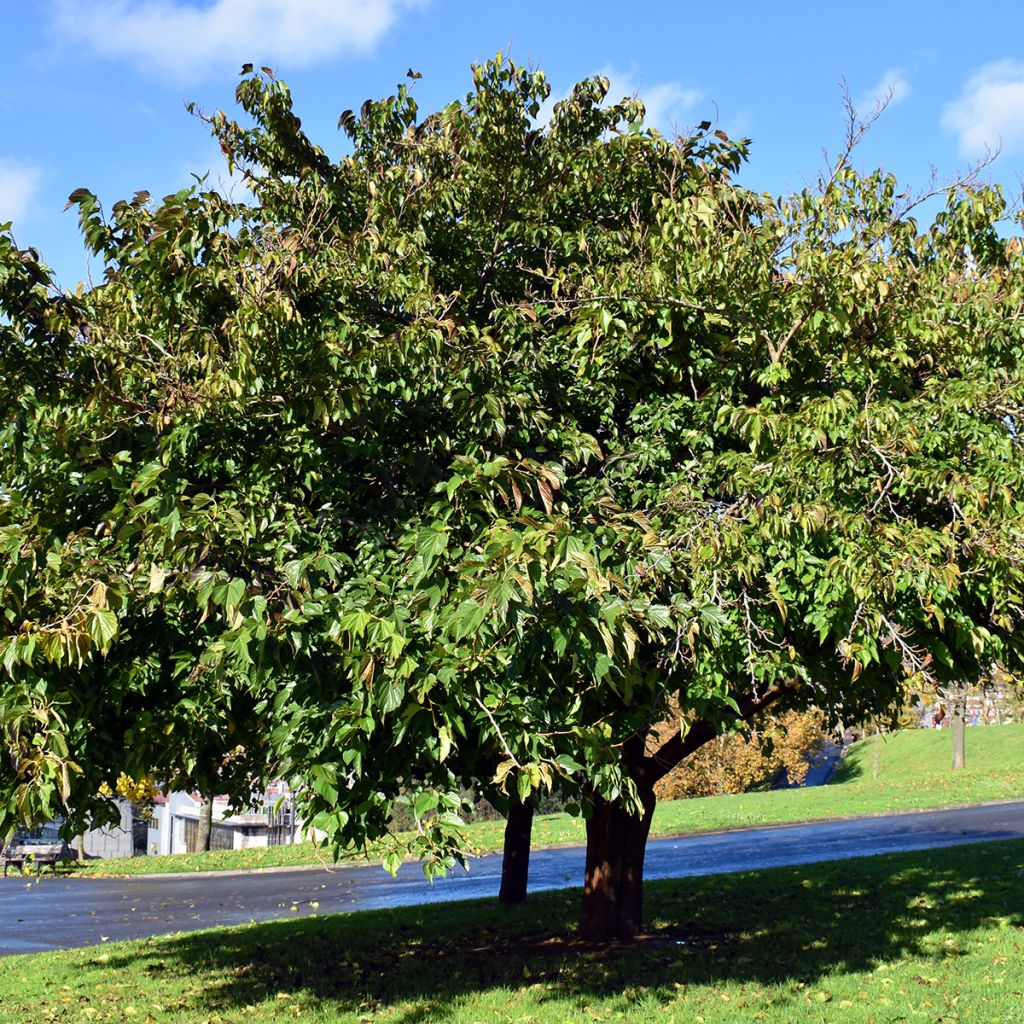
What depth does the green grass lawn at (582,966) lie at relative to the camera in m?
8.71

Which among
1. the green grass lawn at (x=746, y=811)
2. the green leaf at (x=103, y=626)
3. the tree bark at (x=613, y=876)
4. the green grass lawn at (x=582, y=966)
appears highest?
the green leaf at (x=103, y=626)

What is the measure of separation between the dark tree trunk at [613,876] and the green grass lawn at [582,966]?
34 cm

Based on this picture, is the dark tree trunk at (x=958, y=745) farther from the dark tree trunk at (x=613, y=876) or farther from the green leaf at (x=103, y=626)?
the green leaf at (x=103, y=626)

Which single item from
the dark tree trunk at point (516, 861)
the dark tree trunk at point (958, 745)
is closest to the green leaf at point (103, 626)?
the dark tree trunk at point (516, 861)

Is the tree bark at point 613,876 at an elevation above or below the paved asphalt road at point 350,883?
above

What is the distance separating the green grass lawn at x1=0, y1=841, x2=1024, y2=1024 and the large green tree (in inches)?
79.9

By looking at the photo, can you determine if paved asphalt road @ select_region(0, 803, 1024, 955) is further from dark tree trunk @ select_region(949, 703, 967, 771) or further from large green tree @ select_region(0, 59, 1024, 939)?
dark tree trunk @ select_region(949, 703, 967, 771)

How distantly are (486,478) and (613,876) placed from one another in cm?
646

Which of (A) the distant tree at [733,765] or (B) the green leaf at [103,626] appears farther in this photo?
(A) the distant tree at [733,765]

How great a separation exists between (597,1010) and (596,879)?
3.07m

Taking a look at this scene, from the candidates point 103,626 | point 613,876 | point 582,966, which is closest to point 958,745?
point 613,876

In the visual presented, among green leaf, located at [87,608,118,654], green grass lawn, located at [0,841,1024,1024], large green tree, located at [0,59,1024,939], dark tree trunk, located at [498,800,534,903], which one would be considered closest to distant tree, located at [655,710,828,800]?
green grass lawn, located at [0,841,1024,1024]

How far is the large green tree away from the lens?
5.77m

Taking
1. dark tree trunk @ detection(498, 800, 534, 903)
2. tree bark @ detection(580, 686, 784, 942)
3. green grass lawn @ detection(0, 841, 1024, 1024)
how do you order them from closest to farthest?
green grass lawn @ detection(0, 841, 1024, 1024) → tree bark @ detection(580, 686, 784, 942) → dark tree trunk @ detection(498, 800, 534, 903)
